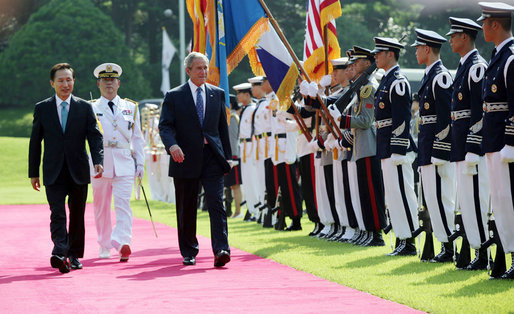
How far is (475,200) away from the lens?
24.6ft

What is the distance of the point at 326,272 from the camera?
7.89m

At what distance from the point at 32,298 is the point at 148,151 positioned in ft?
50.3

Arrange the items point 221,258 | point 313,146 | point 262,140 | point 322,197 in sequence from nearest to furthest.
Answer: point 221,258 → point 313,146 → point 322,197 → point 262,140

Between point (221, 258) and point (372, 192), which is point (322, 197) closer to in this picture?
point (372, 192)

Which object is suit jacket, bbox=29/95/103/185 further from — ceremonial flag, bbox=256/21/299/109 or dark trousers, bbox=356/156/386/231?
dark trousers, bbox=356/156/386/231

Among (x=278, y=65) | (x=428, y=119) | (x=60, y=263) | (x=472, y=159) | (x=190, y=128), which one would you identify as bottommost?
(x=60, y=263)

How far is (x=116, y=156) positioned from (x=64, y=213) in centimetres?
119

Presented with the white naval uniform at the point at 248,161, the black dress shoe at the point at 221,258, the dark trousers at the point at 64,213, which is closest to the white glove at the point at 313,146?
the black dress shoe at the point at 221,258

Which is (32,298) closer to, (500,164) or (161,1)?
(500,164)

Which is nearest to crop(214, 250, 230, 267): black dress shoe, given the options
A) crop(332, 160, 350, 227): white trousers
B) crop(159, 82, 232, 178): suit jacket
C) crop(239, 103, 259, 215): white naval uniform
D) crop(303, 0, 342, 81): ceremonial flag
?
crop(159, 82, 232, 178): suit jacket

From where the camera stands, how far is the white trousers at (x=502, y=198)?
22.3 ft

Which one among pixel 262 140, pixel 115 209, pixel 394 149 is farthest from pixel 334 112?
pixel 262 140

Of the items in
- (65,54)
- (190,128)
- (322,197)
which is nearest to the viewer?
(190,128)

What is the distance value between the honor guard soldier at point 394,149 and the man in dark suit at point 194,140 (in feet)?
5.07
